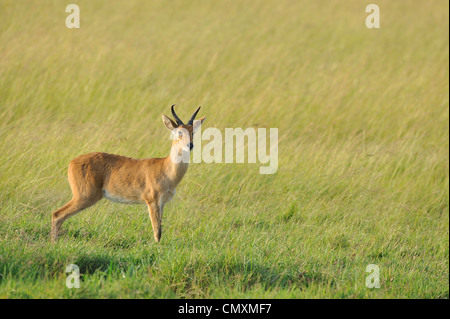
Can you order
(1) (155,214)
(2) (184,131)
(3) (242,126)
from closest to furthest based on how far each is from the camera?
(2) (184,131) < (1) (155,214) < (3) (242,126)

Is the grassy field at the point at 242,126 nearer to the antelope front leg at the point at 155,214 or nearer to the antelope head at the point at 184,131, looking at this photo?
the antelope front leg at the point at 155,214

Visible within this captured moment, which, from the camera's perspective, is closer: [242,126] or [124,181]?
[124,181]

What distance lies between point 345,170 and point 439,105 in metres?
4.88

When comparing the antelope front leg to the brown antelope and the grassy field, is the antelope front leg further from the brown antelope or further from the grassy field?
the grassy field

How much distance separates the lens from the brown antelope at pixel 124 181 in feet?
22.0

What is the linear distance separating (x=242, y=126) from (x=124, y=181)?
567cm

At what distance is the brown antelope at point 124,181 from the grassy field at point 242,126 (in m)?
0.46

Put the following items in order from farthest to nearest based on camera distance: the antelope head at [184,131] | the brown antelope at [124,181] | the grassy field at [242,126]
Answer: the grassy field at [242,126]
the brown antelope at [124,181]
the antelope head at [184,131]

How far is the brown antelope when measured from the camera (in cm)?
670

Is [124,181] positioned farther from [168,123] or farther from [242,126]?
[242,126]

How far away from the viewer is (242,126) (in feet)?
40.1

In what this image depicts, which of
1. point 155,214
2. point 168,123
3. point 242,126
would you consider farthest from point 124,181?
point 242,126

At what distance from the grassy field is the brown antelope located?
1.52ft

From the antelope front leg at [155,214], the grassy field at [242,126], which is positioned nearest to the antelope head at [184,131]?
the antelope front leg at [155,214]
